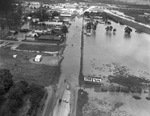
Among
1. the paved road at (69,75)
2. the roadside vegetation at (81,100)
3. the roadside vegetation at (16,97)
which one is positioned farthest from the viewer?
the paved road at (69,75)

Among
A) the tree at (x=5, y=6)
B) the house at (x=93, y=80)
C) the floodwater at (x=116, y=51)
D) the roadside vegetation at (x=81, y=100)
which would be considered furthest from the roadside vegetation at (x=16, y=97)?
the tree at (x=5, y=6)

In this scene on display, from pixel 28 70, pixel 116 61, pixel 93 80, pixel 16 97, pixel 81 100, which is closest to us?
pixel 16 97

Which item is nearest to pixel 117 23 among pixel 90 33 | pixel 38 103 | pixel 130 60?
pixel 90 33

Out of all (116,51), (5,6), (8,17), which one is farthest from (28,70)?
(5,6)

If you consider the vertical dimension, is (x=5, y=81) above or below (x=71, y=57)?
above

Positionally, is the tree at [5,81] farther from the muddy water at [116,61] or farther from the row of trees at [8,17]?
the row of trees at [8,17]

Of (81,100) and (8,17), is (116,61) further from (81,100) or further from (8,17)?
(8,17)

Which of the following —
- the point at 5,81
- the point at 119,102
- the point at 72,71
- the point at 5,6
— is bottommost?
the point at 119,102

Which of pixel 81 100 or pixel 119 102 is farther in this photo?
pixel 119 102
